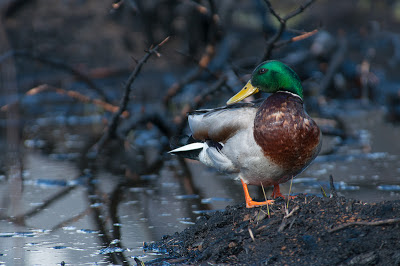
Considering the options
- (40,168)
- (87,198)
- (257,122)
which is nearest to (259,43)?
(40,168)

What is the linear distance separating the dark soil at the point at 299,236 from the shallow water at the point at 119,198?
395 millimetres

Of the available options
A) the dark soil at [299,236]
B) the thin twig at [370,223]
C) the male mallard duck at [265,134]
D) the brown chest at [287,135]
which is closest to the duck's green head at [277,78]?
the male mallard duck at [265,134]

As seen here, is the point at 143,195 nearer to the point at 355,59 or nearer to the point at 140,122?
the point at 140,122

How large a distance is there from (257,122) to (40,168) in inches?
123

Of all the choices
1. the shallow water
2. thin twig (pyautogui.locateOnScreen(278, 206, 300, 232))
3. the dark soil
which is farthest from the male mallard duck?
the shallow water

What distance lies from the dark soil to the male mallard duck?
0.24 meters

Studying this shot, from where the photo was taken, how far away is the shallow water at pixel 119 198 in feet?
12.3

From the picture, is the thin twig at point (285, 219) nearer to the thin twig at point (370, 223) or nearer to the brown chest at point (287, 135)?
the thin twig at point (370, 223)

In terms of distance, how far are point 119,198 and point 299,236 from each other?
2.13 meters

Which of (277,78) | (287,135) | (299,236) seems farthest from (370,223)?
(277,78)

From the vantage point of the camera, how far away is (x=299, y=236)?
318cm

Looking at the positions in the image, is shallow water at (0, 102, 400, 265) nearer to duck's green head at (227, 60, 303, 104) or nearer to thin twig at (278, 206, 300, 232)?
thin twig at (278, 206, 300, 232)

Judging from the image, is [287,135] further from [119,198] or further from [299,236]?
[119,198]

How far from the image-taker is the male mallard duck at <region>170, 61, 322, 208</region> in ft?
11.9
